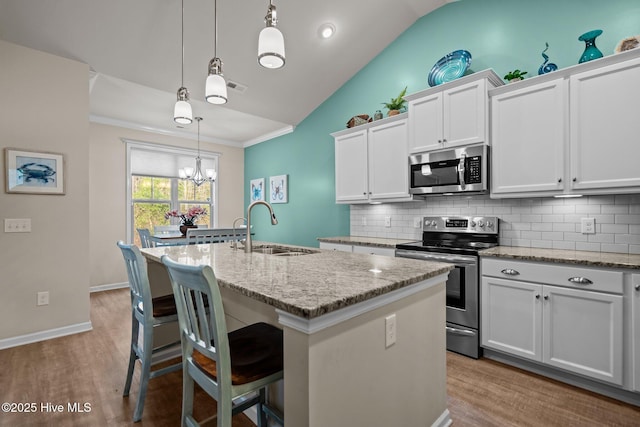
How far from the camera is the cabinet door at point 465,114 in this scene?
263 cm

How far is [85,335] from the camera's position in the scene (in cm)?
309

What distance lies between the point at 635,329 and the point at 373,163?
250cm

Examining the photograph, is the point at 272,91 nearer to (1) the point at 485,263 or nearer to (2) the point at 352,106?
(2) the point at 352,106

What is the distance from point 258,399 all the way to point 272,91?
3689mm

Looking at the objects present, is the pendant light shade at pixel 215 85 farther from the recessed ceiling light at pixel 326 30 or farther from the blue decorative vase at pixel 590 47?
the blue decorative vase at pixel 590 47

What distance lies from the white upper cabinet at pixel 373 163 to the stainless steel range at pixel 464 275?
0.69m

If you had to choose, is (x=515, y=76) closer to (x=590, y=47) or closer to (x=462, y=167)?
(x=590, y=47)

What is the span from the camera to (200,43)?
3203 millimetres

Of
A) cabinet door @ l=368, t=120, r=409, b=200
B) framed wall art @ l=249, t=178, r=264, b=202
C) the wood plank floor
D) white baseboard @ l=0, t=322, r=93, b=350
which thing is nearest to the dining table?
white baseboard @ l=0, t=322, r=93, b=350

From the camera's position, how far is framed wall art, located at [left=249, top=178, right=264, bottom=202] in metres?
6.04

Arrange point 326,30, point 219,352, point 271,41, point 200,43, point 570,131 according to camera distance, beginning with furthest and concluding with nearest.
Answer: point 326,30
point 200,43
point 570,131
point 271,41
point 219,352

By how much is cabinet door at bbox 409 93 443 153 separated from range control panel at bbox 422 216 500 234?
756 mm

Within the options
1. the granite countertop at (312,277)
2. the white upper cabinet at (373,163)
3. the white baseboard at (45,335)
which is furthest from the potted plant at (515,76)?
the white baseboard at (45,335)

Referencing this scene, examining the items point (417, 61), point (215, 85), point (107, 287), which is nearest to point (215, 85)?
point (215, 85)
